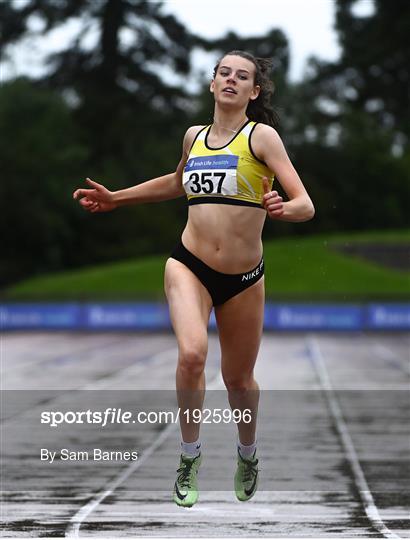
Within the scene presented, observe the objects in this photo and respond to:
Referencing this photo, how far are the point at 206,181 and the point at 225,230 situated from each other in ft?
0.94

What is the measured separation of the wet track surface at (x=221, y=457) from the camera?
9734 mm

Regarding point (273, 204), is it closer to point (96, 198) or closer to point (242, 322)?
point (242, 322)

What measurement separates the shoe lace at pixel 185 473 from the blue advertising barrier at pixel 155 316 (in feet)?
129

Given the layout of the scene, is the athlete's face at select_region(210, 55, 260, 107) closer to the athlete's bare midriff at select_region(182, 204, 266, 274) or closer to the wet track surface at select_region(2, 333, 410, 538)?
the athlete's bare midriff at select_region(182, 204, 266, 274)

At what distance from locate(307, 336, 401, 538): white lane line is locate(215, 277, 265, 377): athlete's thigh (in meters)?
1.91

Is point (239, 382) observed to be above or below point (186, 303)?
below

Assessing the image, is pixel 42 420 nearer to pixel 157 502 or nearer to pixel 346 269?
pixel 157 502

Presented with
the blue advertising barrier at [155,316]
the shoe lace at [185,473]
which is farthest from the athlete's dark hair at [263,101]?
the blue advertising barrier at [155,316]

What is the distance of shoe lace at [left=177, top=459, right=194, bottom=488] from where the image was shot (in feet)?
23.9

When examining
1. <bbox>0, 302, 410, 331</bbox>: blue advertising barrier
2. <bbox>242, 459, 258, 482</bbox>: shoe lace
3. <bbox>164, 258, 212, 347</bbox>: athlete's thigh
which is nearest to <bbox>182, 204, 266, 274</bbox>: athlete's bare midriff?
<bbox>164, 258, 212, 347</bbox>: athlete's thigh

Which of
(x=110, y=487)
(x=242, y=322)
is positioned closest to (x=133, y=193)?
(x=242, y=322)

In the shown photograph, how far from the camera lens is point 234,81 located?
7.20 meters

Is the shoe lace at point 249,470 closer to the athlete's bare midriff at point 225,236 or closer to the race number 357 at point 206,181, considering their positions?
the athlete's bare midriff at point 225,236

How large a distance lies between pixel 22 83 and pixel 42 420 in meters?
48.9
